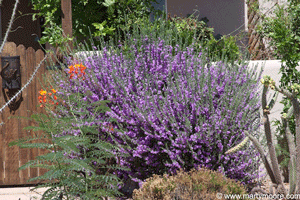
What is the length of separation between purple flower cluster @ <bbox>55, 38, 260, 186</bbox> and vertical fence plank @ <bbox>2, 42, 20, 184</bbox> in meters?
1.50

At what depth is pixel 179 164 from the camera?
3971 millimetres

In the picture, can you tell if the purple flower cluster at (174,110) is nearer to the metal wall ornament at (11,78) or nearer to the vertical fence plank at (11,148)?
the metal wall ornament at (11,78)

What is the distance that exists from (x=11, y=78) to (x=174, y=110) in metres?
2.58

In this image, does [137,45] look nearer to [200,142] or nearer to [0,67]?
[200,142]

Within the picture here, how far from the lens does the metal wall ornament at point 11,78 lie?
5.43 meters

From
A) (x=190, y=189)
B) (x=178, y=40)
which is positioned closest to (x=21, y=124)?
(x=178, y=40)

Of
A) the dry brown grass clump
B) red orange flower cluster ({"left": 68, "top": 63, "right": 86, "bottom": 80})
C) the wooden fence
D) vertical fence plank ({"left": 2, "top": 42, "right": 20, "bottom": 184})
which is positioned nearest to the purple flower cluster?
red orange flower cluster ({"left": 68, "top": 63, "right": 86, "bottom": 80})

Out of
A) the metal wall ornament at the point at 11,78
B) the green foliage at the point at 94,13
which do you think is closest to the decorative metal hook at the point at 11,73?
the metal wall ornament at the point at 11,78

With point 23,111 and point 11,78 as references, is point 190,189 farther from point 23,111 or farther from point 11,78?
point 11,78

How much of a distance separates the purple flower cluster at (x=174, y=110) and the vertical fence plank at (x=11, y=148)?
4.93ft

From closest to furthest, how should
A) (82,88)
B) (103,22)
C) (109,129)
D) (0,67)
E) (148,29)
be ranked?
(109,129) < (82,88) < (148,29) < (0,67) < (103,22)

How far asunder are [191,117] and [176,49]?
95 cm

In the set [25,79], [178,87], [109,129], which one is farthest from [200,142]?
[25,79]

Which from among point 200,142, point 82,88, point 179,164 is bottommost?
point 179,164
